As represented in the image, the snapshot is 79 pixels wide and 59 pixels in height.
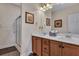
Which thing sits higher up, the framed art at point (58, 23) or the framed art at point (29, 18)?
the framed art at point (29, 18)

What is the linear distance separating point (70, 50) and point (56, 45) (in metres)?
0.26

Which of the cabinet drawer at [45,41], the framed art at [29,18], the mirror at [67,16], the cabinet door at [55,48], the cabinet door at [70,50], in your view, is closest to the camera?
the cabinet door at [70,50]

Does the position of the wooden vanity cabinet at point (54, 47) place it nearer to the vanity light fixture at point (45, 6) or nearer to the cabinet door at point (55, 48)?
the cabinet door at point (55, 48)

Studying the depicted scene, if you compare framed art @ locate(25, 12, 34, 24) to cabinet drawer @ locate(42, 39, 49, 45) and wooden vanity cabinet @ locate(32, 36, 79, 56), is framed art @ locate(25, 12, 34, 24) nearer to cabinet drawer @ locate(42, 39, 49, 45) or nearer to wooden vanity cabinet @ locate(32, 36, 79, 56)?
wooden vanity cabinet @ locate(32, 36, 79, 56)

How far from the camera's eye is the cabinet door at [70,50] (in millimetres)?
1205

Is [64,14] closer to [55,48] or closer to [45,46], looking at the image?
[55,48]

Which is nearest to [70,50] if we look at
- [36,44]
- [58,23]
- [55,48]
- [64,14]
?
[55,48]

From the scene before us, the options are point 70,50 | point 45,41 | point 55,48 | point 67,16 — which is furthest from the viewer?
point 45,41

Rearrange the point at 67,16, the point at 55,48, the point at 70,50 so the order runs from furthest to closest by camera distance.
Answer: the point at 55,48
the point at 67,16
the point at 70,50

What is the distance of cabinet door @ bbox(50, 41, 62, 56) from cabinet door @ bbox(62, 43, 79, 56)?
0.09 meters

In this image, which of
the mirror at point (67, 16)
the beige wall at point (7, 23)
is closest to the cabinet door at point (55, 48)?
the mirror at point (67, 16)

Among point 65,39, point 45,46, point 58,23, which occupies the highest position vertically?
point 58,23

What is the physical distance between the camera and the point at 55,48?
148 cm

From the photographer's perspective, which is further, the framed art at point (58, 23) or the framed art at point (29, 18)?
the framed art at point (29, 18)
